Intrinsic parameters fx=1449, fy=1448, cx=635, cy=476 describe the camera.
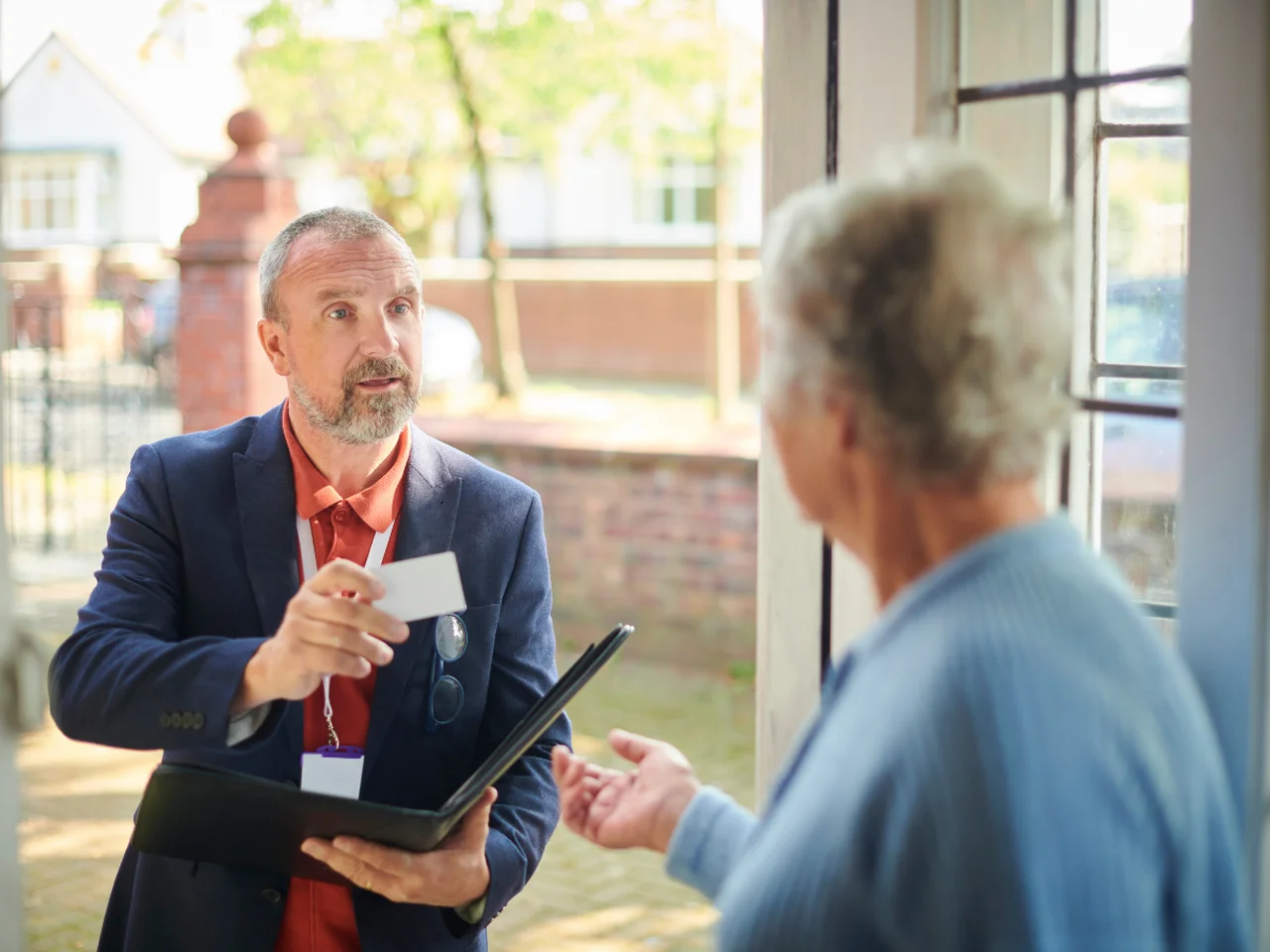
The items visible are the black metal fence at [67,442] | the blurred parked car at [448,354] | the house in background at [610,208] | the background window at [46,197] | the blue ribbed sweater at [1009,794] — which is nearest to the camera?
the blue ribbed sweater at [1009,794]

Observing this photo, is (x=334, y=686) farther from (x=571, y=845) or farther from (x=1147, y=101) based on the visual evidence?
(x=571, y=845)

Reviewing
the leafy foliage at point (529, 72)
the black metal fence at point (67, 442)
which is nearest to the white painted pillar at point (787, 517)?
the black metal fence at point (67, 442)

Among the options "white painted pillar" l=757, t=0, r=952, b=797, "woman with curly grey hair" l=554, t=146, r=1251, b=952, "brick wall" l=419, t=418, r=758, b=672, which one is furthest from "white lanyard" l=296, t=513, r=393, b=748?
"brick wall" l=419, t=418, r=758, b=672

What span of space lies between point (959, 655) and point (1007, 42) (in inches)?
47.7

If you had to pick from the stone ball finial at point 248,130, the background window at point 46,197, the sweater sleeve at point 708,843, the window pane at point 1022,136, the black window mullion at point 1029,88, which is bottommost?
the sweater sleeve at point 708,843

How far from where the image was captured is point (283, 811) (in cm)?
190

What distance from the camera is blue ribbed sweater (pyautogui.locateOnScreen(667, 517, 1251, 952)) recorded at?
3.70ft

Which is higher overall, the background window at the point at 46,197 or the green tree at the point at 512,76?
the background window at the point at 46,197

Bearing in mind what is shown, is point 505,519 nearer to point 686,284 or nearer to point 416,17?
point 416,17

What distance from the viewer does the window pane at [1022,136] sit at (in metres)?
2.09

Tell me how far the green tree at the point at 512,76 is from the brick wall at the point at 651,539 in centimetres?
466

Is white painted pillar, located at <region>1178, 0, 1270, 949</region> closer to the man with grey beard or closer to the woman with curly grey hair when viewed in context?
the woman with curly grey hair

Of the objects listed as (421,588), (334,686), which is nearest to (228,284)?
(334,686)

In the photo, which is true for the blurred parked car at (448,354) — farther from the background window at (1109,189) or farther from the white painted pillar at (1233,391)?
the white painted pillar at (1233,391)
